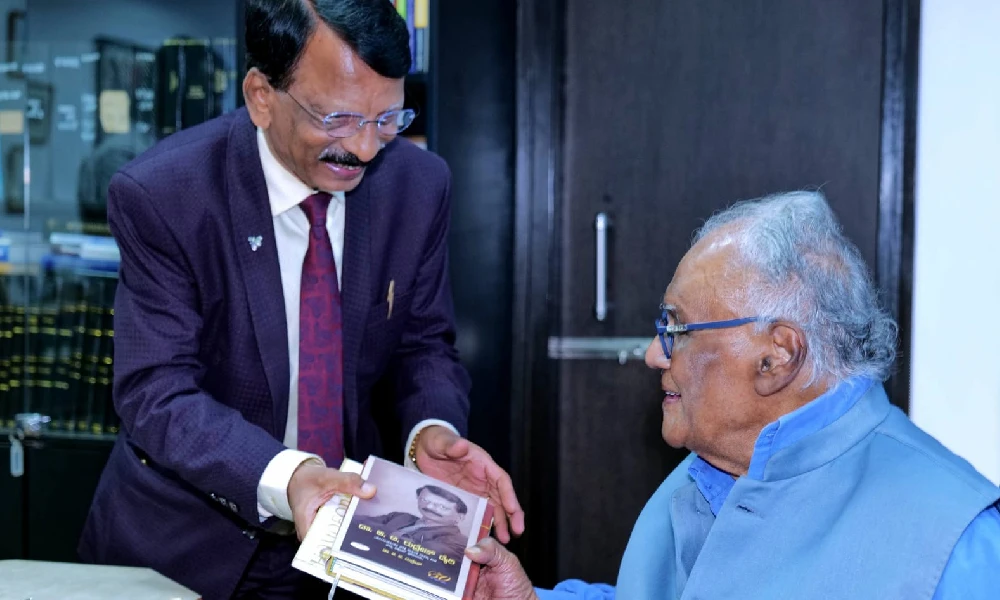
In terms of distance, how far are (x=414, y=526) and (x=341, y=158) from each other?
0.63 metres

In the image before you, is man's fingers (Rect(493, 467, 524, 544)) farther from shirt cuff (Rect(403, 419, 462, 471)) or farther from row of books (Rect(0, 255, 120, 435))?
row of books (Rect(0, 255, 120, 435))

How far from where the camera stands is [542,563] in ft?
11.1

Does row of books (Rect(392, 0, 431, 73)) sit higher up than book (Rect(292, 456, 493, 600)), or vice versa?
row of books (Rect(392, 0, 431, 73))

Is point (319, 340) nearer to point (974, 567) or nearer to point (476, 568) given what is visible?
point (476, 568)

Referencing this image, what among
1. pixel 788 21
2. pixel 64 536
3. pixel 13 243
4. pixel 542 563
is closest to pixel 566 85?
pixel 788 21

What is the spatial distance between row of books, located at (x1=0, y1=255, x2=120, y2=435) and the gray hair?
2.60 metres

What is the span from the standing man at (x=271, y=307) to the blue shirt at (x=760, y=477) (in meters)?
0.19

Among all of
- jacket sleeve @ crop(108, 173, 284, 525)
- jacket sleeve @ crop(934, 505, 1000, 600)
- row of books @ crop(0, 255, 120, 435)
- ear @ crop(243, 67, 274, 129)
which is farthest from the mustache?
row of books @ crop(0, 255, 120, 435)

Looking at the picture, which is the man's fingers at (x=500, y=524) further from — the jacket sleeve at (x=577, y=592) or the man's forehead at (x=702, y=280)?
the man's forehead at (x=702, y=280)

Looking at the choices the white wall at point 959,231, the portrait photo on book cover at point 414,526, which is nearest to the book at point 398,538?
the portrait photo on book cover at point 414,526

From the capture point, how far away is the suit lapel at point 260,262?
1.88m

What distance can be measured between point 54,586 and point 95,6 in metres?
2.56

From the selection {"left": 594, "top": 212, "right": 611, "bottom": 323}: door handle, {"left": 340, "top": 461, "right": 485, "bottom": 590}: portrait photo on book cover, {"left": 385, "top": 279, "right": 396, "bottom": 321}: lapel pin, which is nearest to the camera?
{"left": 340, "top": 461, "right": 485, "bottom": 590}: portrait photo on book cover

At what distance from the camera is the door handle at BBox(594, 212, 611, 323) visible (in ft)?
10.9
